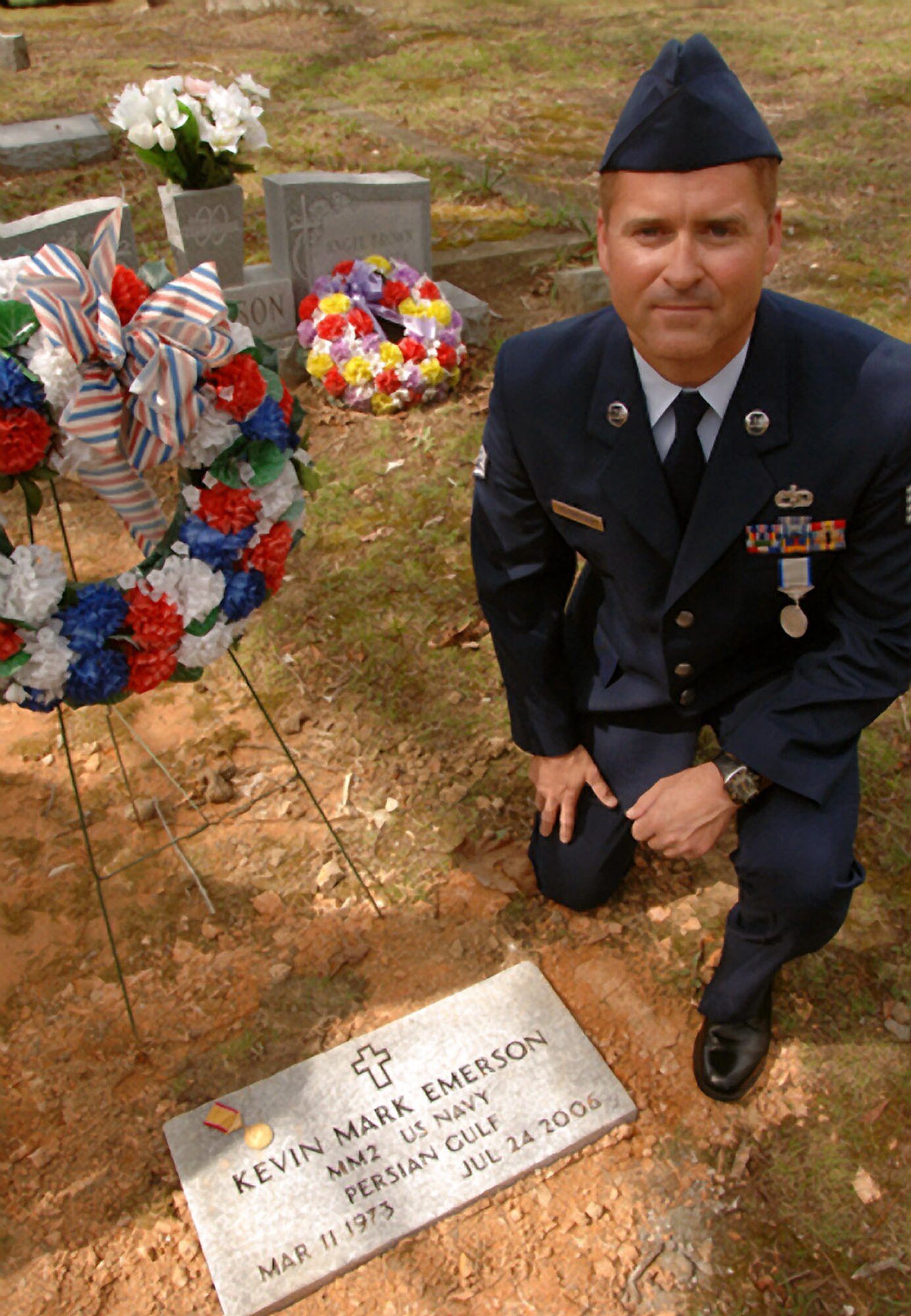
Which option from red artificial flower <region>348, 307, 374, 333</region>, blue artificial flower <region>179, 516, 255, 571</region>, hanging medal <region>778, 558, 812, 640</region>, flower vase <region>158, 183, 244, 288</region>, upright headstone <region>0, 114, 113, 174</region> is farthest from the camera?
upright headstone <region>0, 114, 113, 174</region>

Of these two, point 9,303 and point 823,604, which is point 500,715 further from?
point 9,303

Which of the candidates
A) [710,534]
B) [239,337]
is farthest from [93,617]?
[710,534]

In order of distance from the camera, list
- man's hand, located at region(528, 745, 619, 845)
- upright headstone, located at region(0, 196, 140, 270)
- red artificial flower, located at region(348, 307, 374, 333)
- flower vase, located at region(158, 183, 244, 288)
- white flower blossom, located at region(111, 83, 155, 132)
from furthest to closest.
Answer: red artificial flower, located at region(348, 307, 374, 333) < flower vase, located at region(158, 183, 244, 288) < white flower blossom, located at region(111, 83, 155, 132) < upright headstone, located at region(0, 196, 140, 270) < man's hand, located at region(528, 745, 619, 845)

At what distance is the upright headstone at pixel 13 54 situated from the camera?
9.76 meters

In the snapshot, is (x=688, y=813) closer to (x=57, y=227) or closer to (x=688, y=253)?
(x=688, y=253)

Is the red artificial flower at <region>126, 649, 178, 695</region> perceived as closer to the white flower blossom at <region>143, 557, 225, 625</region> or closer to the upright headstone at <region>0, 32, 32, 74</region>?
the white flower blossom at <region>143, 557, 225, 625</region>

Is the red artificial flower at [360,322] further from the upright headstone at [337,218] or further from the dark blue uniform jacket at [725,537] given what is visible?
the dark blue uniform jacket at [725,537]

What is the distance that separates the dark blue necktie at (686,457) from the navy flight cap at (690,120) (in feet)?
1.44

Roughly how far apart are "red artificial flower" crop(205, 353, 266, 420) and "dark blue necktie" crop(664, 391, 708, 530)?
2.76ft

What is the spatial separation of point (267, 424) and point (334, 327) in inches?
112

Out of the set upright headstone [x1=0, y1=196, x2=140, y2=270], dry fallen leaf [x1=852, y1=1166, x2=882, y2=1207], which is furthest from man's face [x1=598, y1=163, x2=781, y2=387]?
upright headstone [x1=0, y1=196, x2=140, y2=270]

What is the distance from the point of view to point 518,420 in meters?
2.21

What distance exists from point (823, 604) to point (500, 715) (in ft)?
4.45

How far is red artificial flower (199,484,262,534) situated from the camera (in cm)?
230
